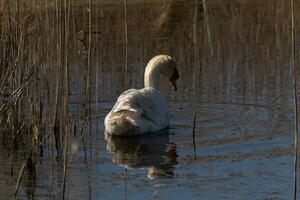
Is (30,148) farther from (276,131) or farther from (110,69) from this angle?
(110,69)

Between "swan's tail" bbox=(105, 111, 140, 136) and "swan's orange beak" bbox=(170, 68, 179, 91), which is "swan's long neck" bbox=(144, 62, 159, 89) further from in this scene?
"swan's tail" bbox=(105, 111, 140, 136)

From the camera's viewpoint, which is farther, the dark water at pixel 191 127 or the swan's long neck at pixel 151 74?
the swan's long neck at pixel 151 74

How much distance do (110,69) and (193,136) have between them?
4.30 m

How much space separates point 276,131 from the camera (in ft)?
33.4

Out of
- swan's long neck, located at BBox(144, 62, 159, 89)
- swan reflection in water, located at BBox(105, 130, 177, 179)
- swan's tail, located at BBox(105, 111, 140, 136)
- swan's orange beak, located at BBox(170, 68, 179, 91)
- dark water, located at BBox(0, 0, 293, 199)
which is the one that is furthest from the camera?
swan's orange beak, located at BBox(170, 68, 179, 91)

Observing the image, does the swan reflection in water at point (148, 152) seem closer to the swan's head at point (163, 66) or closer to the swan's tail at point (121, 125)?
the swan's tail at point (121, 125)

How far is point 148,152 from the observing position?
9664 mm

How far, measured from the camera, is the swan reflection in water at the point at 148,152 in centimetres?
886

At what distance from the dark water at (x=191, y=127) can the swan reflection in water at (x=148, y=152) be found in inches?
0.4

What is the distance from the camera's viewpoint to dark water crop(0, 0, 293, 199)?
808 cm

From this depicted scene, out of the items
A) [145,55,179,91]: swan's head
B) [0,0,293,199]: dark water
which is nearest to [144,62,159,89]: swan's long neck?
[145,55,179,91]: swan's head

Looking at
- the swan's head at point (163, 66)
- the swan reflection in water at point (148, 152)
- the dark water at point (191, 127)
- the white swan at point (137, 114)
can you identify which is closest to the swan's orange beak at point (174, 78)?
the swan's head at point (163, 66)

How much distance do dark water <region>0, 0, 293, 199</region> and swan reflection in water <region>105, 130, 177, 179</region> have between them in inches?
0.4

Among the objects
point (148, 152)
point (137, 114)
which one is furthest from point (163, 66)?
point (148, 152)
